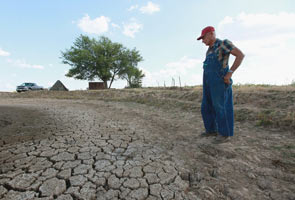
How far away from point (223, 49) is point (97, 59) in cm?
2109

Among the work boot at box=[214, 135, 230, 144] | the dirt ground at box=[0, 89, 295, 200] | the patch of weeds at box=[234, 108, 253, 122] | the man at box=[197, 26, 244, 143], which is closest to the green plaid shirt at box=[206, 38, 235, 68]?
the man at box=[197, 26, 244, 143]

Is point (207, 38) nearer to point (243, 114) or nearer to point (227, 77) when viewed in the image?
point (227, 77)

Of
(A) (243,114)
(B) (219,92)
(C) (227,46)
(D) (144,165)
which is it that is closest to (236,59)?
(C) (227,46)

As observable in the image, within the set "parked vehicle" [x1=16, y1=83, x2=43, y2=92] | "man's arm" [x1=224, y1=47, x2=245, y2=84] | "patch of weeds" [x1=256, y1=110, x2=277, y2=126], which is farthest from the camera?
"parked vehicle" [x1=16, y1=83, x2=43, y2=92]

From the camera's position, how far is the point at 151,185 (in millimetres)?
1447

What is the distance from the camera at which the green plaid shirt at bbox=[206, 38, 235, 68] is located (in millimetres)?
2239

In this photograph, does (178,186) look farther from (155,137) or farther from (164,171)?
(155,137)

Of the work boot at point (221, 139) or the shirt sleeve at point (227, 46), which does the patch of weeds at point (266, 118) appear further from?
the shirt sleeve at point (227, 46)

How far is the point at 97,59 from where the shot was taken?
2091cm

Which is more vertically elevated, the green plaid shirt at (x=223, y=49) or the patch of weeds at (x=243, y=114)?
the green plaid shirt at (x=223, y=49)

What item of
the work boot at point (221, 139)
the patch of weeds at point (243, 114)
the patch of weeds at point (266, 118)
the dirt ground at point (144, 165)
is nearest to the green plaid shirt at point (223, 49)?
the work boot at point (221, 139)

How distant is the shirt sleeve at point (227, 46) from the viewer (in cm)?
222

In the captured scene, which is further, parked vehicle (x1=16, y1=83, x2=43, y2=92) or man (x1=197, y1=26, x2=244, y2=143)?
parked vehicle (x1=16, y1=83, x2=43, y2=92)

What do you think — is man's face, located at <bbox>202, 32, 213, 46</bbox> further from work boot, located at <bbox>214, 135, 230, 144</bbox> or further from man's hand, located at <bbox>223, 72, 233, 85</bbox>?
work boot, located at <bbox>214, 135, 230, 144</bbox>
